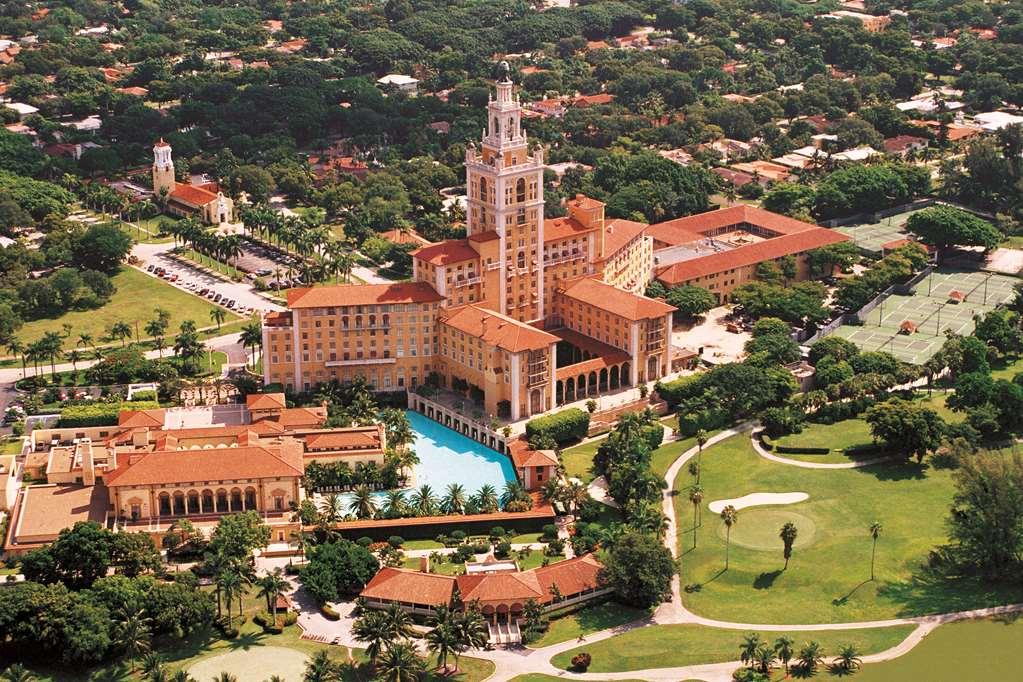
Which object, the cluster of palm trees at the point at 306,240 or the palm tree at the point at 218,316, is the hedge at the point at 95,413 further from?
the cluster of palm trees at the point at 306,240

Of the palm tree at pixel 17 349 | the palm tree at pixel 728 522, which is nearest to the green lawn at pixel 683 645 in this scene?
the palm tree at pixel 728 522

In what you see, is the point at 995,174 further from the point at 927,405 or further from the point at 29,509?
the point at 29,509

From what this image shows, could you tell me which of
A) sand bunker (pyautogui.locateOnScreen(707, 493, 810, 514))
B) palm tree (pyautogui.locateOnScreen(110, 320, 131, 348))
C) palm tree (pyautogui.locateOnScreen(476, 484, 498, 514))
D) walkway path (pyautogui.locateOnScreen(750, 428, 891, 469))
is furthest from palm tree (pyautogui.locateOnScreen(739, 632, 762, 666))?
palm tree (pyautogui.locateOnScreen(110, 320, 131, 348))

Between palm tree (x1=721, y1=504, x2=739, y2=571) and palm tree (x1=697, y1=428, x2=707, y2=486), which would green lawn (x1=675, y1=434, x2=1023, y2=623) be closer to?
palm tree (x1=721, y1=504, x2=739, y2=571)

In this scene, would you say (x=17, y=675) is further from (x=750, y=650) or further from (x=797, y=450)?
(x=797, y=450)

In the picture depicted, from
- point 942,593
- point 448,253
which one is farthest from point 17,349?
point 942,593
